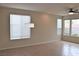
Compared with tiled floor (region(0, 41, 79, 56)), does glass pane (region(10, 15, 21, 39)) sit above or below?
above

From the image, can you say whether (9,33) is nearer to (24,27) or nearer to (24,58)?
(24,27)

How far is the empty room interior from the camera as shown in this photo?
22.2ft

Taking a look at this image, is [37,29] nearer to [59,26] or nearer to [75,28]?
[59,26]

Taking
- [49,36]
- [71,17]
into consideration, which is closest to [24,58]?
[49,36]

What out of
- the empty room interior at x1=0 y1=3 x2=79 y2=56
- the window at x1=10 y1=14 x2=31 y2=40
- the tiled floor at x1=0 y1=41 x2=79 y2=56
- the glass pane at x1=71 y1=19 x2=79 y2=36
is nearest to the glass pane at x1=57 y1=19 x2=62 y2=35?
the empty room interior at x1=0 y1=3 x2=79 y2=56

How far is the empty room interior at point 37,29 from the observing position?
22.2 feet

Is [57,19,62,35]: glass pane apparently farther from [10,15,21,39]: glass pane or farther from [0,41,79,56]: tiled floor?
[10,15,21,39]: glass pane

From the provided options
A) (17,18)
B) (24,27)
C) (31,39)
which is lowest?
(31,39)

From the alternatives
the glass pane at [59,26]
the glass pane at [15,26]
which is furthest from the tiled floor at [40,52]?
the glass pane at [59,26]

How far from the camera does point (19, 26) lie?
8.02 metres

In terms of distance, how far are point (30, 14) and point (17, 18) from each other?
A: 3.38ft

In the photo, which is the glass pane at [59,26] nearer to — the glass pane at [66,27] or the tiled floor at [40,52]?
the glass pane at [66,27]

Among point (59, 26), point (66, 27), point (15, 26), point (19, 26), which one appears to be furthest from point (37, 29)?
point (66, 27)

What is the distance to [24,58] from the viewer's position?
9.92 ft
